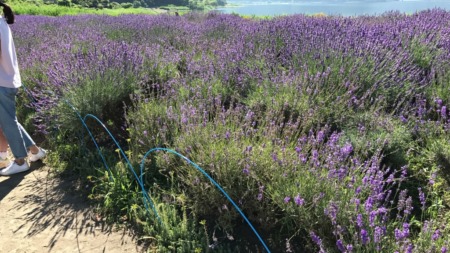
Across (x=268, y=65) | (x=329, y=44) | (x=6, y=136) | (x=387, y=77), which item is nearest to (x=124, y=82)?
(x=6, y=136)

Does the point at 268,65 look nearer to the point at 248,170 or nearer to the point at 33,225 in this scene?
the point at 248,170

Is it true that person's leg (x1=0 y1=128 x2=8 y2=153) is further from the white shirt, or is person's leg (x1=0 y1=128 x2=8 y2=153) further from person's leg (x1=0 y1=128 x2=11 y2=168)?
the white shirt

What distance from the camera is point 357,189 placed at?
205cm

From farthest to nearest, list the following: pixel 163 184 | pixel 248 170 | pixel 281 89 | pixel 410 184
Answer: pixel 281 89 → pixel 163 184 → pixel 410 184 → pixel 248 170

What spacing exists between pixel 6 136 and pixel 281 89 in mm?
2889

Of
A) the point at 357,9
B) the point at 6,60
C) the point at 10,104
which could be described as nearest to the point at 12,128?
the point at 10,104

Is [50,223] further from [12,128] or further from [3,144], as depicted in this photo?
[3,144]

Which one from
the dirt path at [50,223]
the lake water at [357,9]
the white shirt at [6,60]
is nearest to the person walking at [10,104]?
the white shirt at [6,60]

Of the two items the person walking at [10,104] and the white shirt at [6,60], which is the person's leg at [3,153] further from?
the white shirt at [6,60]

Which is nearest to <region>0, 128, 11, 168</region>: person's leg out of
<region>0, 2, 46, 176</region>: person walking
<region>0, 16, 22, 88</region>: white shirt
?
<region>0, 2, 46, 176</region>: person walking

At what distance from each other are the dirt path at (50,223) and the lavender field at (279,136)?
18cm

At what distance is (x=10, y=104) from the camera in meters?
3.52

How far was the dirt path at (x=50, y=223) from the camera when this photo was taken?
8.70 ft

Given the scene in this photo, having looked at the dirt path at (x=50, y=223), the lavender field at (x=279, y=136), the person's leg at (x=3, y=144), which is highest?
the lavender field at (x=279, y=136)
